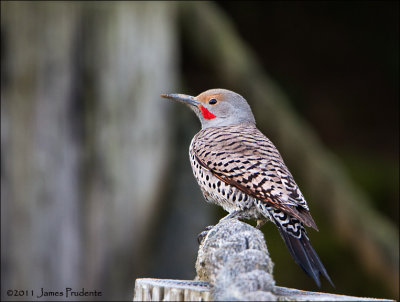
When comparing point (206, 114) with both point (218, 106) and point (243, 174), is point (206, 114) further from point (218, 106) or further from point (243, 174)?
point (243, 174)

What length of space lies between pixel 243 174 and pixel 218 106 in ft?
2.67

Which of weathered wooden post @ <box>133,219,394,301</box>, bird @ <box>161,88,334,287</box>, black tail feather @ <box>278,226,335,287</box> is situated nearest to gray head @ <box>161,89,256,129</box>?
bird @ <box>161,88,334,287</box>

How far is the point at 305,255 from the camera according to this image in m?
2.80

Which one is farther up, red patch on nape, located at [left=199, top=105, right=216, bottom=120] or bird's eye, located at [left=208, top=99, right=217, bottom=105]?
bird's eye, located at [left=208, top=99, right=217, bottom=105]

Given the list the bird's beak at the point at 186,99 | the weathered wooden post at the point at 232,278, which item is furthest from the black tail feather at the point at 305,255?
the bird's beak at the point at 186,99

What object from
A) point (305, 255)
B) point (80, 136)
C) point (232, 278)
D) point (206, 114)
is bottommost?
point (305, 255)

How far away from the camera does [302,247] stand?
2863 millimetres

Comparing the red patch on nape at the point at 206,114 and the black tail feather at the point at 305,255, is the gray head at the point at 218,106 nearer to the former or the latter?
the red patch on nape at the point at 206,114

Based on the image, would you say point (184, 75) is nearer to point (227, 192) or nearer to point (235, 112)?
point (235, 112)

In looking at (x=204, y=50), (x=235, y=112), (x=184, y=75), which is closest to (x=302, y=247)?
(x=235, y=112)

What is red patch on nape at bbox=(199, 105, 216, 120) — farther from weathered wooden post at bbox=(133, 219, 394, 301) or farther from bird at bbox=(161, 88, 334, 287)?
weathered wooden post at bbox=(133, 219, 394, 301)

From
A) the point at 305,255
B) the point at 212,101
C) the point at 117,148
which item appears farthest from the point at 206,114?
the point at 305,255

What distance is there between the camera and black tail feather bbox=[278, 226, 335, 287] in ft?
8.80

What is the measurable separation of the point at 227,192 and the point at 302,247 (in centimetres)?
73
